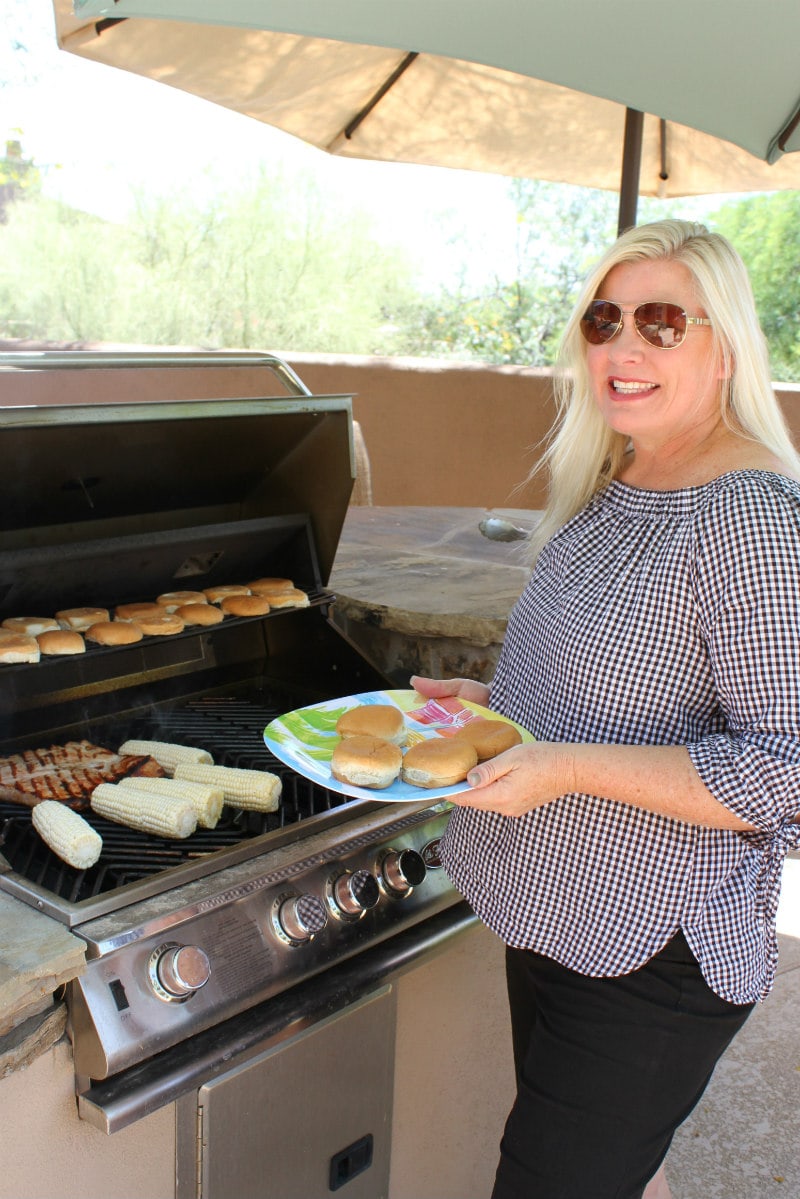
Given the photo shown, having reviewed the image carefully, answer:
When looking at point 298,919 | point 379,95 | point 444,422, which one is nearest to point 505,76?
point 379,95

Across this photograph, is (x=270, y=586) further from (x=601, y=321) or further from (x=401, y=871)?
(x=601, y=321)

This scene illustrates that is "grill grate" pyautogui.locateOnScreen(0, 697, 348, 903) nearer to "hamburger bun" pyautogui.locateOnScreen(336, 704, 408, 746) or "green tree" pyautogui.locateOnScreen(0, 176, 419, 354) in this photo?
"hamburger bun" pyautogui.locateOnScreen(336, 704, 408, 746)

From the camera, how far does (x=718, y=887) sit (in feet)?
5.68

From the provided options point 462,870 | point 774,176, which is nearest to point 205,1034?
point 462,870

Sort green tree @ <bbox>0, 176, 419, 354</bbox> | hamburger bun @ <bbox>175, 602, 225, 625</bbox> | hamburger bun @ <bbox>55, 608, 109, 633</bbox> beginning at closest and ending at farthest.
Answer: hamburger bun @ <bbox>55, 608, 109, 633</bbox> → hamburger bun @ <bbox>175, 602, 225, 625</bbox> → green tree @ <bbox>0, 176, 419, 354</bbox>

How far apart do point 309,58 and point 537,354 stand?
9688 mm

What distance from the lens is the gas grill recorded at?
1.68 metres

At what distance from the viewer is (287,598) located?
262cm

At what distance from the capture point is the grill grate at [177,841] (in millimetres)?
1810

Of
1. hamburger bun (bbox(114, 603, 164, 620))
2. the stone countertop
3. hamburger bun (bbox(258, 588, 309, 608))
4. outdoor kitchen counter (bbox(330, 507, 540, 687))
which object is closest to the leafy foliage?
the stone countertop

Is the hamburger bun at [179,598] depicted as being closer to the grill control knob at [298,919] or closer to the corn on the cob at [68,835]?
the corn on the cob at [68,835]

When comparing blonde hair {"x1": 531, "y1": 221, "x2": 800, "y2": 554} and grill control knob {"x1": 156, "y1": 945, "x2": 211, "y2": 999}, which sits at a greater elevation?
blonde hair {"x1": 531, "y1": 221, "x2": 800, "y2": 554}

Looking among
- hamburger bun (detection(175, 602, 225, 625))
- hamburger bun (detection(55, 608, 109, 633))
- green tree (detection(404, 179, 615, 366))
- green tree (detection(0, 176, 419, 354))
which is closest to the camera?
hamburger bun (detection(55, 608, 109, 633))

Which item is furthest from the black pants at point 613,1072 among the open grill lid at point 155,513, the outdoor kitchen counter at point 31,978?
the open grill lid at point 155,513
